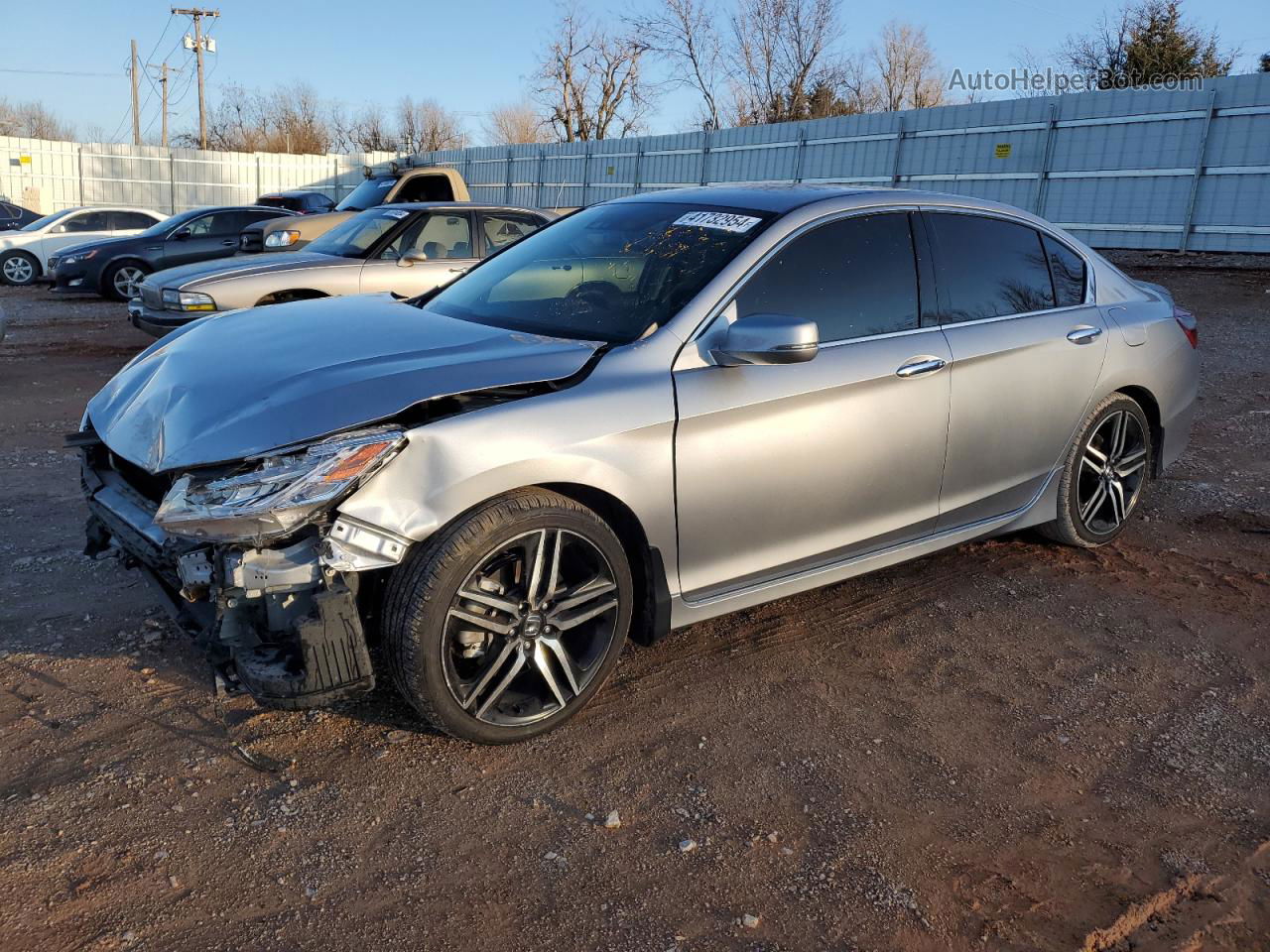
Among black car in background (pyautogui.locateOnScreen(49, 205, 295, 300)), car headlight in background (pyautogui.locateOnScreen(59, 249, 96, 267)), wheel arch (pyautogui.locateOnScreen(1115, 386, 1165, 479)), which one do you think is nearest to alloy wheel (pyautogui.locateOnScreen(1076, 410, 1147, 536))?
wheel arch (pyautogui.locateOnScreen(1115, 386, 1165, 479))

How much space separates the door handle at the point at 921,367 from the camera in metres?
3.79

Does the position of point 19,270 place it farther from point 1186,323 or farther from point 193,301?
point 1186,323

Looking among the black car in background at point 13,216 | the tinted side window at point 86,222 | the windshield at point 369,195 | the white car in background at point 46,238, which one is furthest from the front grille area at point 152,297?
the black car in background at point 13,216

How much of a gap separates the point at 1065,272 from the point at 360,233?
6621 millimetres

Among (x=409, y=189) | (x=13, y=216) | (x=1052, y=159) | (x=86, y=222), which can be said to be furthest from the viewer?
(x=13, y=216)

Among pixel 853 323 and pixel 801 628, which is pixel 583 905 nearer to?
pixel 801 628

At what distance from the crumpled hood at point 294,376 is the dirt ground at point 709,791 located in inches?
34.8

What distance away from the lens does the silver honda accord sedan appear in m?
2.79

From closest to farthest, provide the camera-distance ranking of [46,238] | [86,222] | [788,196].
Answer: [788,196] < [46,238] < [86,222]

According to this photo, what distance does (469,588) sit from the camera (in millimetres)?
2918

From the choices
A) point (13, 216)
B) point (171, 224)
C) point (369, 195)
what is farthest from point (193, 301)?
point (13, 216)

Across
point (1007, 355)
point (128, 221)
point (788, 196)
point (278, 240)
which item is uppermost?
point (788, 196)

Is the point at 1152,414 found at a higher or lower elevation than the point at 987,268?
lower

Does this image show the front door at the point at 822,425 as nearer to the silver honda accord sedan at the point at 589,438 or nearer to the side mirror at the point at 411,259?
the silver honda accord sedan at the point at 589,438
